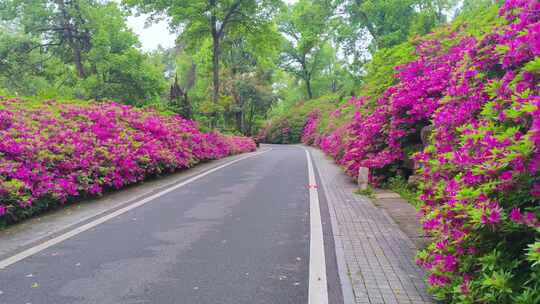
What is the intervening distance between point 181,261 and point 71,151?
4.69 m

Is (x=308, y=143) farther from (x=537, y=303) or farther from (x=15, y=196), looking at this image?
(x=537, y=303)

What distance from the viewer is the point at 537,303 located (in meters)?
2.45

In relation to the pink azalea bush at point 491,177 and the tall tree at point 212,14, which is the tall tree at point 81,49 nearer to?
the tall tree at point 212,14

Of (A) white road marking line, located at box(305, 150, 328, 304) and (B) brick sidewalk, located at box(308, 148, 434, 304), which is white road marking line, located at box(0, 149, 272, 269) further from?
(B) brick sidewalk, located at box(308, 148, 434, 304)

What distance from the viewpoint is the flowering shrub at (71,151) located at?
6473 millimetres

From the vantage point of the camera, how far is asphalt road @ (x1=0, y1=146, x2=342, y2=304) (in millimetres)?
3717

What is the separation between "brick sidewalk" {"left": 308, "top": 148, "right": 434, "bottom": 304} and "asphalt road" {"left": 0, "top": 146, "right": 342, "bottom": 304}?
0.79ft

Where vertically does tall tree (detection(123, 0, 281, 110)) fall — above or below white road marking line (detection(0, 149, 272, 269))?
above

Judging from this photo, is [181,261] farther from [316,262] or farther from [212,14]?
[212,14]

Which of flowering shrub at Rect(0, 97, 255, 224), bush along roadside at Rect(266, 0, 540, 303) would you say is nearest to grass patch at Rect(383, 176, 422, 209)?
bush along roadside at Rect(266, 0, 540, 303)

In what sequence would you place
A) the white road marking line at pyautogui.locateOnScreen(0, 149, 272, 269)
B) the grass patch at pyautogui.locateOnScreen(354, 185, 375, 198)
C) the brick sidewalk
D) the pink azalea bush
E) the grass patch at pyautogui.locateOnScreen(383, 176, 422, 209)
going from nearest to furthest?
the pink azalea bush < the brick sidewalk < the white road marking line at pyautogui.locateOnScreen(0, 149, 272, 269) < the grass patch at pyautogui.locateOnScreen(383, 176, 422, 209) < the grass patch at pyautogui.locateOnScreen(354, 185, 375, 198)

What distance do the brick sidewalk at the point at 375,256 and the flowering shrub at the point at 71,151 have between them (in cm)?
510

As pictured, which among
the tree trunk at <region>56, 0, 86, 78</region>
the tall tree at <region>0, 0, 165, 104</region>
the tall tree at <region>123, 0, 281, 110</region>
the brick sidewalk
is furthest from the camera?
the tree trunk at <region>56, 0, 86, 78</region>

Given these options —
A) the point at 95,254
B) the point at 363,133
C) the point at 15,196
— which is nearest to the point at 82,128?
the point at 15,196
